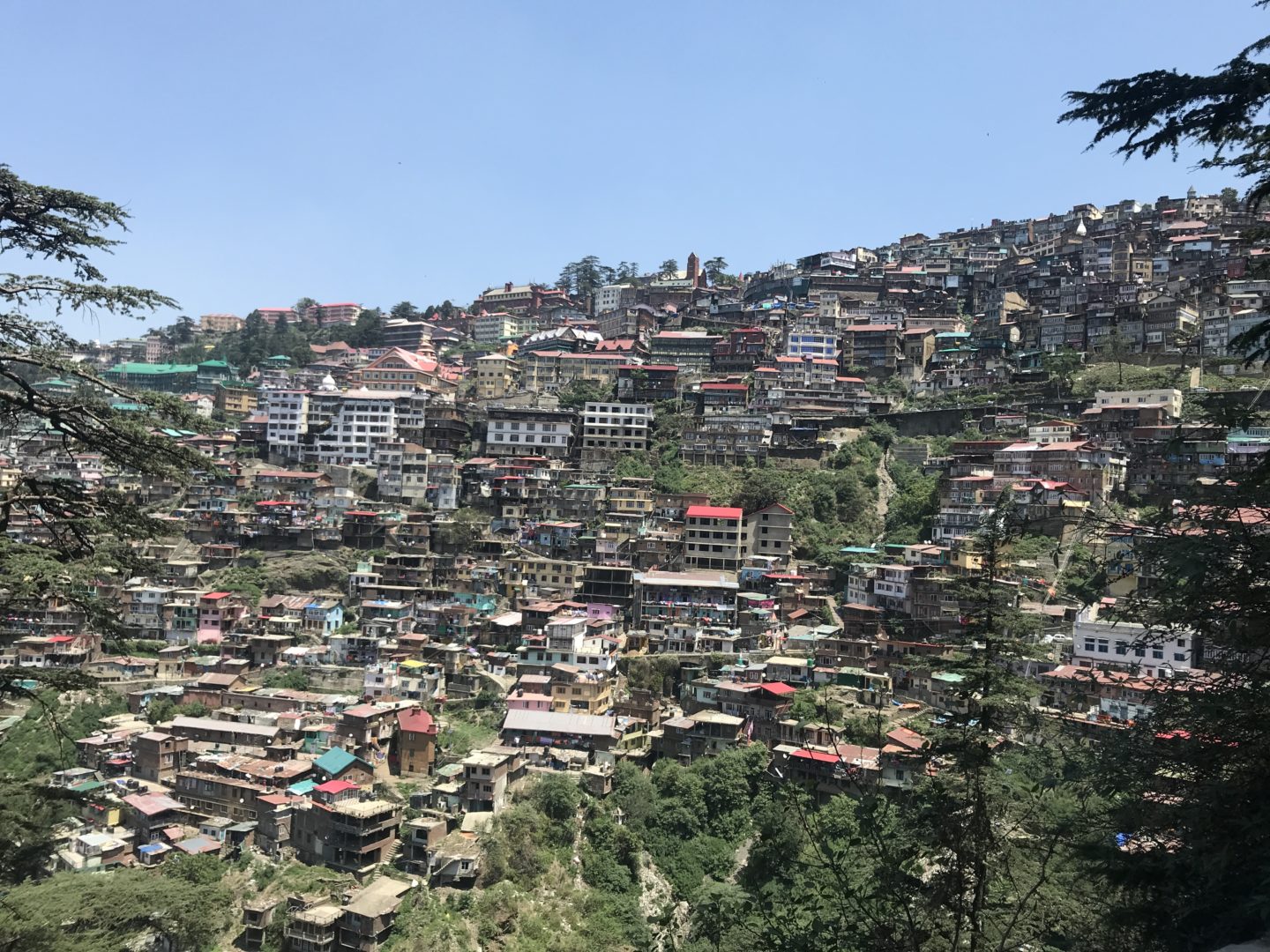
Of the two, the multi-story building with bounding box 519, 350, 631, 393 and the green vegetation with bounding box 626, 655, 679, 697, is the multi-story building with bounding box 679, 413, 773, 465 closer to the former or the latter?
the multi-story building with bounding box 519, 350, 631, 393

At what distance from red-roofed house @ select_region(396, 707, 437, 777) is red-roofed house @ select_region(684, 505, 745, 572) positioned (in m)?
14.0

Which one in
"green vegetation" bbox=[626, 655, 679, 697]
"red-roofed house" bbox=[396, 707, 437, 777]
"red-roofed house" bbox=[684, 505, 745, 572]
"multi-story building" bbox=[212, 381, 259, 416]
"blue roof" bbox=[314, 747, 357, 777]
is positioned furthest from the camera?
"multi-story building" bbox=[212, 381, 259, 416]

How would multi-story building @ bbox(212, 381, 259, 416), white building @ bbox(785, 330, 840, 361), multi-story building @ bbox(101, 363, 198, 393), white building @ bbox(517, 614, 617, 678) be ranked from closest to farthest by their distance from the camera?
1. white building @ bbox(517, 614, 617, 678)
2. white building @ bbox(785, 330, 840, 361)
3. multi-story building @ bbox(212, 381, 259, 416)
4. multi-story building @ bbox(101, 363, 198, 393)

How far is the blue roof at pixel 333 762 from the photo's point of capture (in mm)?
25766

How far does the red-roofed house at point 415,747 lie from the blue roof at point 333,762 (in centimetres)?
180

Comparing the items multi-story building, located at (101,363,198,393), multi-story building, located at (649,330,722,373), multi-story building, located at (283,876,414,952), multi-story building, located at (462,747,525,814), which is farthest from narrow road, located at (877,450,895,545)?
multi-story building, located at (101,363,198,393)

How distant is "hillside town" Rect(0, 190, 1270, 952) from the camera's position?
23016 mm

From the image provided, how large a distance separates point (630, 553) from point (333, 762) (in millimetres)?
16047

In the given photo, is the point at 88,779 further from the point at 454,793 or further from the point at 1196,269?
the point at 1196,269

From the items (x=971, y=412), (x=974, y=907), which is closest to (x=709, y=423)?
(x=971, y=412)

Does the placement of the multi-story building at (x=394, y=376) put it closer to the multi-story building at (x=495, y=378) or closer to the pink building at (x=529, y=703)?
the multi-story building at (x=495, y=378)

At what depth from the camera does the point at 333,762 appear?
26.1m

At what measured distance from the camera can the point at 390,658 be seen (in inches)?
1315

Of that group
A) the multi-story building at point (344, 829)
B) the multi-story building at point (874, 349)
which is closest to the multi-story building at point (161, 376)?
the multi-story building at point (874, 349)
